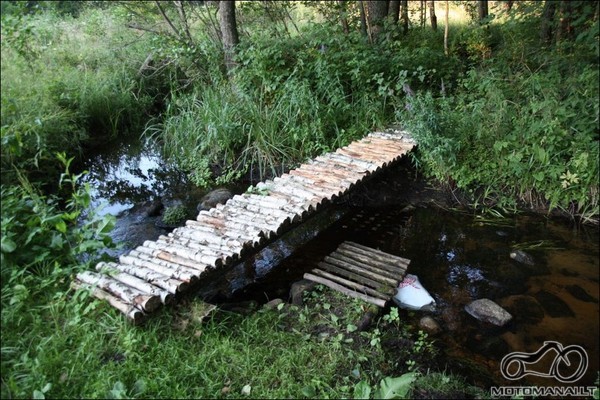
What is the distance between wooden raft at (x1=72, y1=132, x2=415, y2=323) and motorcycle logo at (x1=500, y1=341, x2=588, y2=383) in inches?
87.7

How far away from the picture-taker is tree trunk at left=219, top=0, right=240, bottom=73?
8.01 metres

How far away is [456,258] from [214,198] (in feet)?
10.9

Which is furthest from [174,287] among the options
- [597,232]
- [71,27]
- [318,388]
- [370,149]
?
[71,27]

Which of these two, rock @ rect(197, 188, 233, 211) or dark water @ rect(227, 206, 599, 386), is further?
rock @ rect(197, 188, 233, 211)

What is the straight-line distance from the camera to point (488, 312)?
3904 millimetres

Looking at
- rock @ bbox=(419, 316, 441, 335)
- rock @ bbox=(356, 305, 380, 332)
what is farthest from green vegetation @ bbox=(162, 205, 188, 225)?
rock @ bbox=(419, 316, 441, 335)

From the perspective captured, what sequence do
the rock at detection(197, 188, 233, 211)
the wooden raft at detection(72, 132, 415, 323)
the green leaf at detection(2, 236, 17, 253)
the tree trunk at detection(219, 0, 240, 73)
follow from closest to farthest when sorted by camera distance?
the green leaf at detection(2, 236, 17, 253)
the wooden raft at detection(72, 132, 415, 323)
the rock at detection(197, 188, 233, 211)
the tree trunk at detection(219, 0, 240, 73)

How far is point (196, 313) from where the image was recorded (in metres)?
3.33

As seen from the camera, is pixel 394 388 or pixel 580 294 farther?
pixel 580 294

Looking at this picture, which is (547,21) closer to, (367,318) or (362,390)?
(367,318)

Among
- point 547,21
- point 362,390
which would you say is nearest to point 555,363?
point 362,390

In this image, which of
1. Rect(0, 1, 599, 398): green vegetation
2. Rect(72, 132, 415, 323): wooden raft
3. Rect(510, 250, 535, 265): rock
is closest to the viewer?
Rect(0, 1, 599, 398): green vegetation

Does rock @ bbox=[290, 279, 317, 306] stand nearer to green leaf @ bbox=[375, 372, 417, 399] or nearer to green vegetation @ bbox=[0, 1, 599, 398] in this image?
green vegetation @ bbox=[0, 1, 599, 398]
